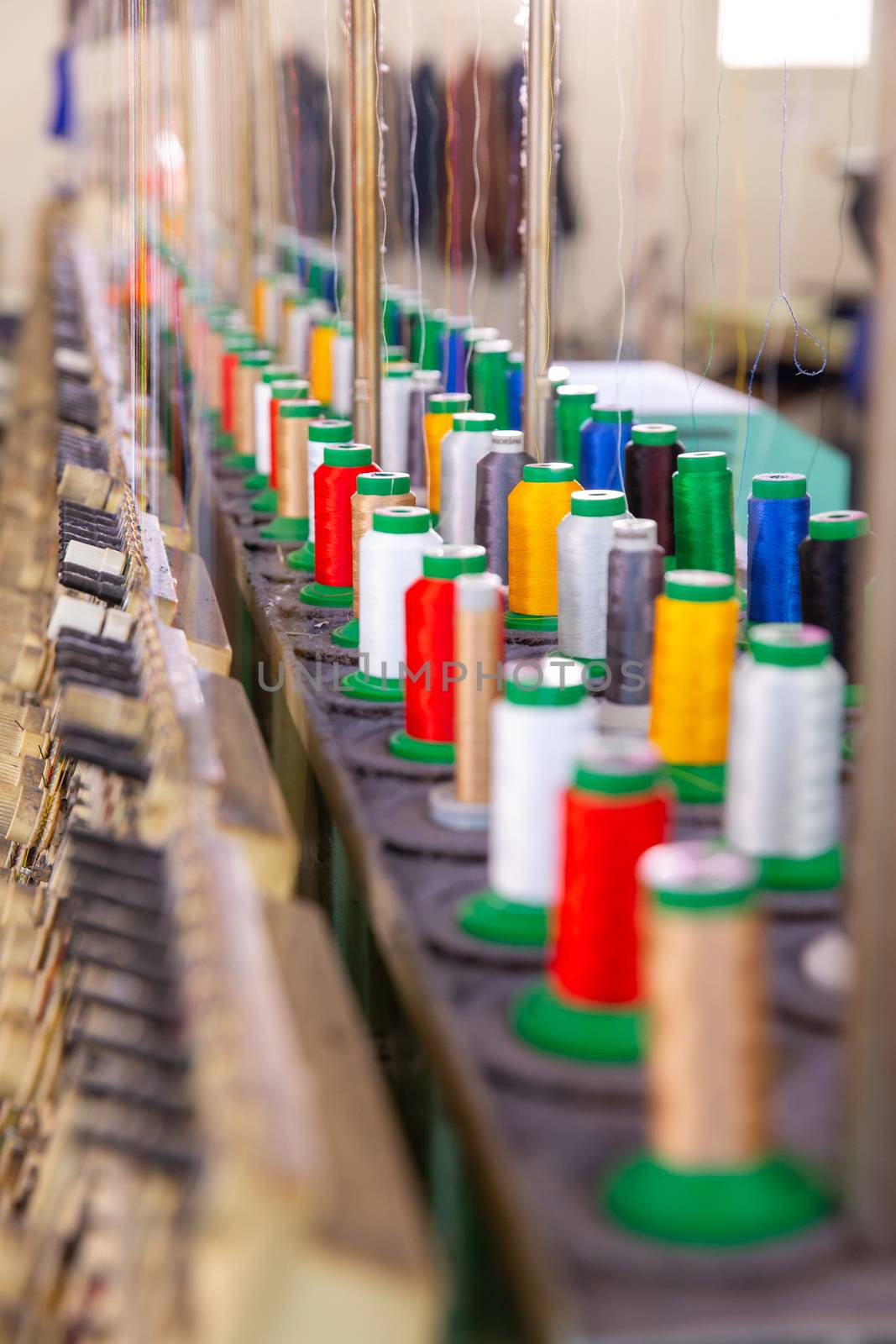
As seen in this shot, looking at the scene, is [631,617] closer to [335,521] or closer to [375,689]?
[375,689]

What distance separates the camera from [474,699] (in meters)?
1.55

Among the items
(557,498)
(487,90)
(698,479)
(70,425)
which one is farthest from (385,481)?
(487,90)

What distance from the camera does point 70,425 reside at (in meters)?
3.89

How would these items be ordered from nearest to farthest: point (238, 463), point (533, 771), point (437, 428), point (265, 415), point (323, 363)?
point (533, 771), point (437, 428), point (265, 415), point (238, 463), point (323, 363)

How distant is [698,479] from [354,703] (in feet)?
1.80

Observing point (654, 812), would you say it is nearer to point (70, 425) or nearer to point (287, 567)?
point (287, 567)

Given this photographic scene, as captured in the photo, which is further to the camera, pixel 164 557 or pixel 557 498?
pixel 164 557

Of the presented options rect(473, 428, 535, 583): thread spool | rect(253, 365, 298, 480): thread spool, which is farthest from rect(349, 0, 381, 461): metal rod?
rect(473, 428, 535, 583): thread spool

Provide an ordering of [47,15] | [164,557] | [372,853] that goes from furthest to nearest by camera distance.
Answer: [47,15], [164,557], [372,853]

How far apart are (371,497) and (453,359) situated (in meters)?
1.58

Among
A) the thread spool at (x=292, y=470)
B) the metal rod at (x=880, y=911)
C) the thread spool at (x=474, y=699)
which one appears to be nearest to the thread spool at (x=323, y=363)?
the thread spool at (x=292, y=470)

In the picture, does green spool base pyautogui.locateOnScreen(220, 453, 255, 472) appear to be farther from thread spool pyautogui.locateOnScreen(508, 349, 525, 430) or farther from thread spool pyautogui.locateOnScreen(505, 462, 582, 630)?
thread spool pyautogui.locateOnScreen(505, 462, 582, 630)

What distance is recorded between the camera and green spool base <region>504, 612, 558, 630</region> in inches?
88.0

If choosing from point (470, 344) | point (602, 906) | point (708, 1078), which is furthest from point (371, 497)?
point (708, 1078)
